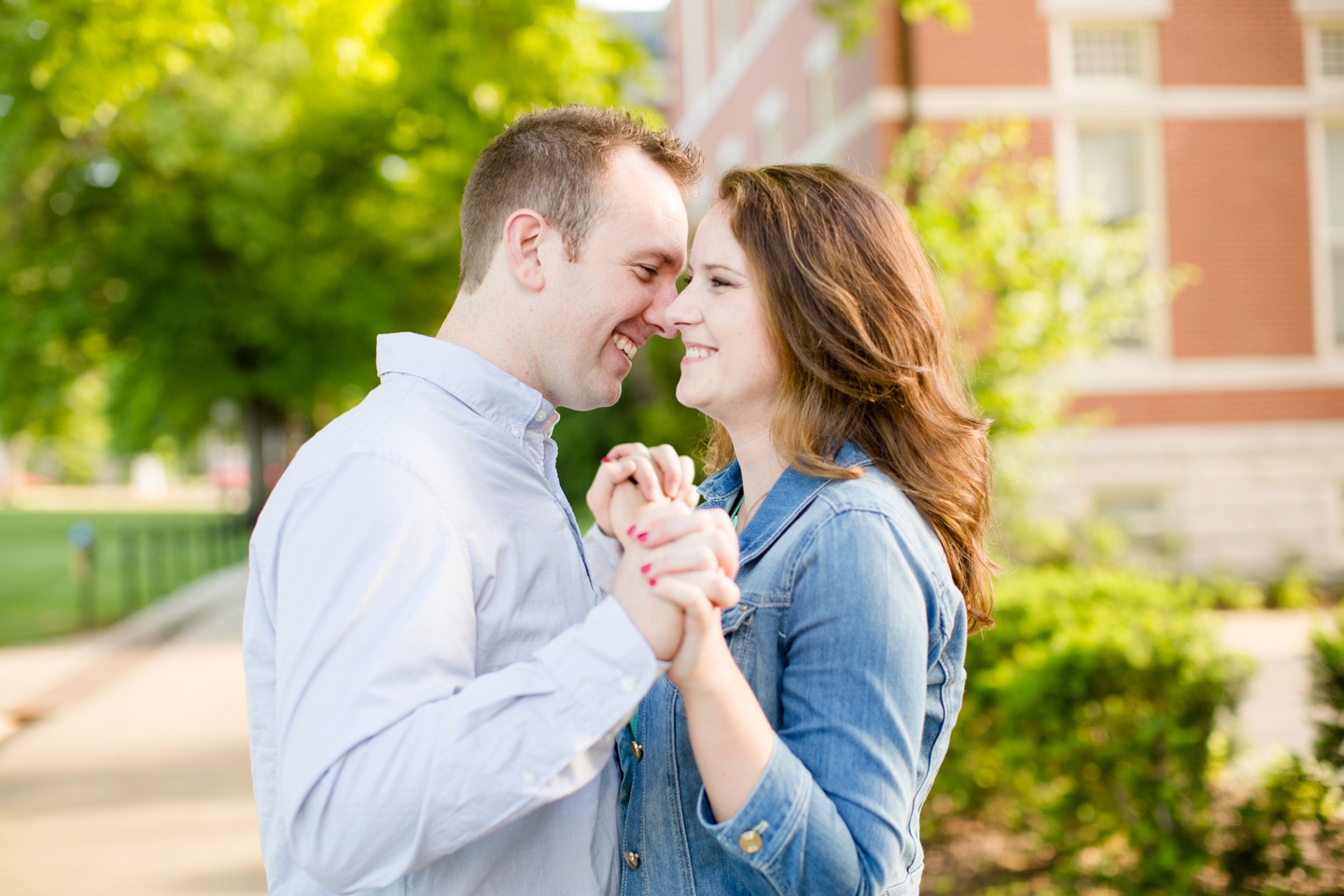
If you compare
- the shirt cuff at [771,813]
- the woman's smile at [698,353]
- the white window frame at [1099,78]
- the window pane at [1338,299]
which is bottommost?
the shirt cuff at [771,813]

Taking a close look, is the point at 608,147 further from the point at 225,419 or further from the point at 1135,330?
the point at 225,419

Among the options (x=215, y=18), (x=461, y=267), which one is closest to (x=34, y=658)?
(x=215, y=18)

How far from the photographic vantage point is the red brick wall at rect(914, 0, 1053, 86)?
12.5 meters

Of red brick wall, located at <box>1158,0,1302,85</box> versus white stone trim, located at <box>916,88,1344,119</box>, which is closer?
white stone trim, located at <box>916,88,1344,119</box>

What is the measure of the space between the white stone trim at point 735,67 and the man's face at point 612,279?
1225 cm

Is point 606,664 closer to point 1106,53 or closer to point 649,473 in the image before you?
point 649,473

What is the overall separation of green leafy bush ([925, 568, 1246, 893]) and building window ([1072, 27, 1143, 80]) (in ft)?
31.9

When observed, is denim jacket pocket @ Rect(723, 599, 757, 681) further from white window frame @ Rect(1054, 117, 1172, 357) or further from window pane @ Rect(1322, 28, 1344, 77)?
window pane @ Rect(1322, 28, 1344, 77)

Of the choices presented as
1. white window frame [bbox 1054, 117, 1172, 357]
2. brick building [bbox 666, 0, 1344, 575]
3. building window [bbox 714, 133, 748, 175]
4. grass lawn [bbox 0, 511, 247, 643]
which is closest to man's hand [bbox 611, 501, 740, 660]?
brick building [bbox 666, 0, 1344, 575]

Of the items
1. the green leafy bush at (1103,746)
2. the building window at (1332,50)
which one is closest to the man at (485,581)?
the green leafy bush at (1103,746)

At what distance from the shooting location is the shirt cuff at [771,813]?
163cm

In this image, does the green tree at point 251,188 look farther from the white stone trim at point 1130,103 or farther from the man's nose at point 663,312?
the man's nose at point 663,312

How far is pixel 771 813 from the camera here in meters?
1.63

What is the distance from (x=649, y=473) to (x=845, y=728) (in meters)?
0.52
